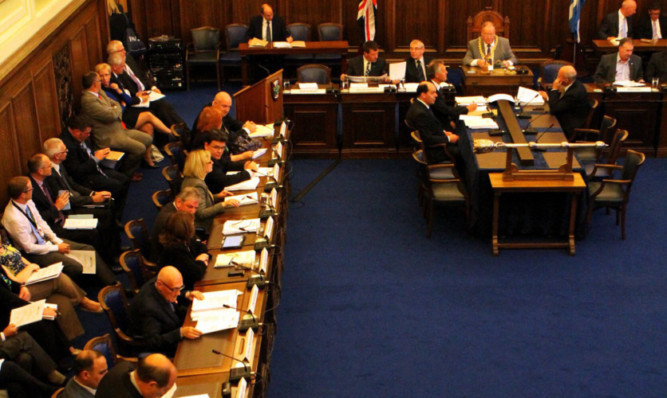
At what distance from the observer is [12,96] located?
806 centimetres

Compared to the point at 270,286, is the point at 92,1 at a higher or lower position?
higher

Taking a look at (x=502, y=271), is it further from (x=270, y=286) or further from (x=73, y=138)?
(x=73, y=138)

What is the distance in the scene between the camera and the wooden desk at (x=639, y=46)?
13.9 meters

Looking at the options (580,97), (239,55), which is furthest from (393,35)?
(580,97)

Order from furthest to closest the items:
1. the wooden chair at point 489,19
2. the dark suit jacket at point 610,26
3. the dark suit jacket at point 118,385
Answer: the dark suit jacket at point 610,26, the wooden chair at point 489,19, the dark suit jacket at point 118,385

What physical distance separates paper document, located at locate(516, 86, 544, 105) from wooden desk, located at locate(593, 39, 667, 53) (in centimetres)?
370

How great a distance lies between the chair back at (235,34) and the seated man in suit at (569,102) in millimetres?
6263

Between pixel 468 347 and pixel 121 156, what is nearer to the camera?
pixel 468 347

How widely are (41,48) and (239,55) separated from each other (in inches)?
236

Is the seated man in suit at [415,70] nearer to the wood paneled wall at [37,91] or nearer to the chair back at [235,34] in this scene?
the chair back at [235,34]

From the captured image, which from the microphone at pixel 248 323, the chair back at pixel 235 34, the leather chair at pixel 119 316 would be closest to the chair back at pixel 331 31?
the chair back at pixel 235 34

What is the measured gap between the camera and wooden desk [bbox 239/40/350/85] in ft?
45.7

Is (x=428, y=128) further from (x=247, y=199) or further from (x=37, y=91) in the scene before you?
(x=37, y=91)

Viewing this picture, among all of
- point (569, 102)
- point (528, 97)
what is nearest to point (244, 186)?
point (569, 102)
